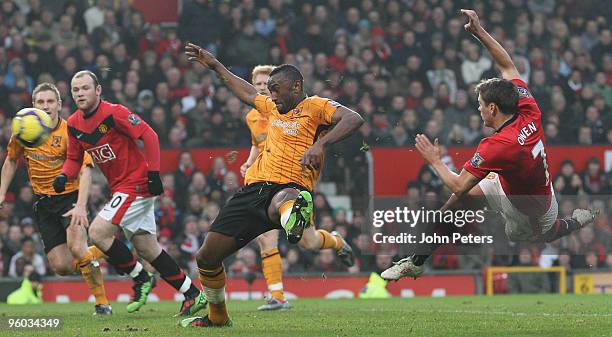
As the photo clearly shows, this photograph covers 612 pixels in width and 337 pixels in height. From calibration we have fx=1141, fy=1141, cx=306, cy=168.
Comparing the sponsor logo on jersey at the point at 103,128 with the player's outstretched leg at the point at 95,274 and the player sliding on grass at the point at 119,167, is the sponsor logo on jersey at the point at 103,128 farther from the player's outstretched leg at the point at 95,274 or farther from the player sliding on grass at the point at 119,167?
the player's outstretched leg at the point at 95,274

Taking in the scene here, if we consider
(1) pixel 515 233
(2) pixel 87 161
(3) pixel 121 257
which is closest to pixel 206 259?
(3) pixel 121 257

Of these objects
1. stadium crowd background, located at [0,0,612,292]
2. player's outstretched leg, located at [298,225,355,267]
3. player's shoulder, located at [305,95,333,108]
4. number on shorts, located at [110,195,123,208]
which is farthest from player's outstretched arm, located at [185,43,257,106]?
stadium crowd background, located at [0,0,612,292]

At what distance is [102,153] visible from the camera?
1153cm

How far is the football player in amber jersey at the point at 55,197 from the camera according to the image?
12.3m

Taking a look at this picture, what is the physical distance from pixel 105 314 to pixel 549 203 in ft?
15.6

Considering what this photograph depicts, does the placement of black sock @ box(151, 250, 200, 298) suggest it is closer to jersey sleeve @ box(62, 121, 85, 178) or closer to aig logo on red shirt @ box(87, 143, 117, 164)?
aig logo on red shirt @ box(87, 143, 117, 164)

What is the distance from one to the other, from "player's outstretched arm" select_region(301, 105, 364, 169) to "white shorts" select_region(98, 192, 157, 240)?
3034 mm

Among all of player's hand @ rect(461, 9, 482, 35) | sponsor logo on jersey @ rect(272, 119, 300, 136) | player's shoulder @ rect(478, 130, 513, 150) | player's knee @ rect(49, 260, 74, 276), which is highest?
player's hand @ rect(461, 9, 482, 35)

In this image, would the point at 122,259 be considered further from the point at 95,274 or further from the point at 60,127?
the point at 60,127

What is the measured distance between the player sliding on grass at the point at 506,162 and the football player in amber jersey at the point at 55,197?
3.71 meters

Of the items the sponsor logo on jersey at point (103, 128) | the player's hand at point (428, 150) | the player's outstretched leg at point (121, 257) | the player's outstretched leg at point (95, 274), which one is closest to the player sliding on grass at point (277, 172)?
the player's hand at point (428, 150)

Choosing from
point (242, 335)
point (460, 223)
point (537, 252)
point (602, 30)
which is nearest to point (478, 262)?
point (537, 252)

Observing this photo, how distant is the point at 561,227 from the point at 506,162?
1.92 metres

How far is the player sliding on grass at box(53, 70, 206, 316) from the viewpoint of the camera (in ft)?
37.5
